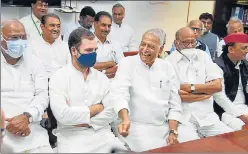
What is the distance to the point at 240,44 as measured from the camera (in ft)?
9.24

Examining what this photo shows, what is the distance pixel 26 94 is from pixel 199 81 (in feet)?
4.59

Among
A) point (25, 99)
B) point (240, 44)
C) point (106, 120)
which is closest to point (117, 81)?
point (106, 120)

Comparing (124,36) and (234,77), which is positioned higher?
(124,36)

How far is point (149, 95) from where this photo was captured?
7.30 ft

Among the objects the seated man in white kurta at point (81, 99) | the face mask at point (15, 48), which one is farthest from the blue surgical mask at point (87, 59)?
the face mask at point (15, 48)

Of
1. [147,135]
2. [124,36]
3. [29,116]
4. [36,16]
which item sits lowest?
[147,135]

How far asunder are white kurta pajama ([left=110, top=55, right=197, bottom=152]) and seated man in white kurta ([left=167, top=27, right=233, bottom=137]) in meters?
0.23

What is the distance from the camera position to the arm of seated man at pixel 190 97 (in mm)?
2498

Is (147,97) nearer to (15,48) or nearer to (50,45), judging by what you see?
(15,48)

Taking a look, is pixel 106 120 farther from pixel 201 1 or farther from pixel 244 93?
pixel 201 1

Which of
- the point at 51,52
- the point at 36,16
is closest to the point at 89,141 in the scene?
the point at 51,52

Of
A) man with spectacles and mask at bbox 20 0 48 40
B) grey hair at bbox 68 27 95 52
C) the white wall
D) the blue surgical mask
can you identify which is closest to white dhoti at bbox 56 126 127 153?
the blue surgical mask

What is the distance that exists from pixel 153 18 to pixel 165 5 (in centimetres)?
37

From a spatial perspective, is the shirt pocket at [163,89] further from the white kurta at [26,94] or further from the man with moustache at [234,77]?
the white kurta at [26,94]
